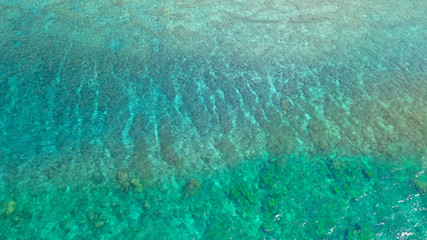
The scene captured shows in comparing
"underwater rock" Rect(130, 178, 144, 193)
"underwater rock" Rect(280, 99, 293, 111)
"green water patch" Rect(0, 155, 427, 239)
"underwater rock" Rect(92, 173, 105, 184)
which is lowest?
"green water patch" Rect(0, 155, 427, 239)

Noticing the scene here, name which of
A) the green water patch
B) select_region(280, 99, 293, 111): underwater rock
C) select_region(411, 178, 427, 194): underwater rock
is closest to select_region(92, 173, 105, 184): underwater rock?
the green water patch

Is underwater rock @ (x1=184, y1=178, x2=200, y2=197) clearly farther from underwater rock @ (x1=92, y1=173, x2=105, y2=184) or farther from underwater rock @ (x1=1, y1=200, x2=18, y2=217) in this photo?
underwater rock @ (x1=1, y1=200, x2=18, y2=217)

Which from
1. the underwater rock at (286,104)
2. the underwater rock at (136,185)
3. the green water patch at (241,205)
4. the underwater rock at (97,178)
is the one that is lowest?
the green water patch at (241,205)

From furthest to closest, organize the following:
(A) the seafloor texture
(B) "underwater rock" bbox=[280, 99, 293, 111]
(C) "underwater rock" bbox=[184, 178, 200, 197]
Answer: (B) "underwater rock" bbox=[280, 99, 293, 111], (C) "underwater rock" bbox=[184, 178, 200, 197], (A) the seafloor texture

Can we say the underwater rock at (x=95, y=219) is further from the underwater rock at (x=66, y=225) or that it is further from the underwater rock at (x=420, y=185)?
the underwater rock at (x=420, y=185)

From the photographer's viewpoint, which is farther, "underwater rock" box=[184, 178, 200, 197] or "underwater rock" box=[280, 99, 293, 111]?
"underwater rock" box=[280, 99, 293, 111]

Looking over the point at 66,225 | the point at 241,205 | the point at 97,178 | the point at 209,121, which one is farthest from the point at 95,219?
the point at 209,121

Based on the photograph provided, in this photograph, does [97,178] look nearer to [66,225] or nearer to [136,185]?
[136,185]

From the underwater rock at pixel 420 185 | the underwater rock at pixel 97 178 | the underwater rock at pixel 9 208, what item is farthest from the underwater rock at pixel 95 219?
the underwater rock at pixel 420 185

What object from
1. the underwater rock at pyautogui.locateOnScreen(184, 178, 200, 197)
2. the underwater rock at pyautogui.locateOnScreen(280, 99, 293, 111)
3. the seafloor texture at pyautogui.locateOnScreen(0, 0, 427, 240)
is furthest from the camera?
the underwater rock at pyautogui.locateOnScreen(280, 99, 293, 111)
